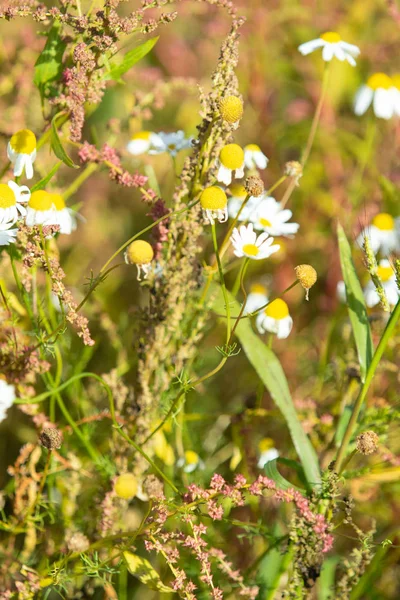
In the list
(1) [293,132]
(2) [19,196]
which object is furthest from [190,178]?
(1) [293,132]

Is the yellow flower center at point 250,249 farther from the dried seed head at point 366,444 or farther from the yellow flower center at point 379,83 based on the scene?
the yellow flower center at point 379,83

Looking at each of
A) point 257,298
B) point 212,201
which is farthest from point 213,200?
point 257,298

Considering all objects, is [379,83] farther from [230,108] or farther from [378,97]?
[230,108]

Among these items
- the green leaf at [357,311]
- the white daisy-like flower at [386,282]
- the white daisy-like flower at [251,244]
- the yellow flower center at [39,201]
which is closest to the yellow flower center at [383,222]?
the white daisy-like flower at [386,282]

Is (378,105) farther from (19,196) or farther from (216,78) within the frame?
(19,196)

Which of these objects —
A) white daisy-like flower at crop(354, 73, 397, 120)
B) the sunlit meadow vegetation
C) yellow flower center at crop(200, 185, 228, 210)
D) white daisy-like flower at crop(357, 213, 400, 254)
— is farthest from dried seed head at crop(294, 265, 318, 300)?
white daisy-like flower at crop(354, 73, 397, 120)

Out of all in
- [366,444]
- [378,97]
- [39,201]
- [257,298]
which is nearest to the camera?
[366,444]

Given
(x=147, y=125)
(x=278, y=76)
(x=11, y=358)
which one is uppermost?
(x=278, y=76)
